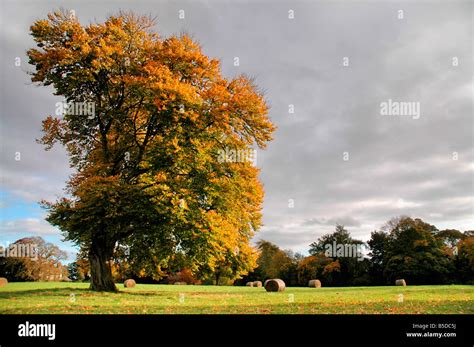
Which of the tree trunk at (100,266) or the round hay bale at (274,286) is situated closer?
the tree trunk at (100,266)

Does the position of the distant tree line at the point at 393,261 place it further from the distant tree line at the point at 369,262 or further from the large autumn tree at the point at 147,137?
the large autumn tree at the point at 147,137

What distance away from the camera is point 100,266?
26.3 m

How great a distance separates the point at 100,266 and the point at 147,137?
29.9 feet

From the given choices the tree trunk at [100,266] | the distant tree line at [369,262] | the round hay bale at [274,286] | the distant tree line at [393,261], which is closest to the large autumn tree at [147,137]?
the tree trunk at [100,266]

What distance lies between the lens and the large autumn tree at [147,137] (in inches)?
928

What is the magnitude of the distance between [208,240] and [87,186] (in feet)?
25.7

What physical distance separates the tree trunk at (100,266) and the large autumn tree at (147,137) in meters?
0.07

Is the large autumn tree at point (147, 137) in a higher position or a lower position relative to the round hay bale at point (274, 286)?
higher

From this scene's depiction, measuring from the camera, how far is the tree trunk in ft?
85.4

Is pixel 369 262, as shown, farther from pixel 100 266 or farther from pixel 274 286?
pixel 100 266

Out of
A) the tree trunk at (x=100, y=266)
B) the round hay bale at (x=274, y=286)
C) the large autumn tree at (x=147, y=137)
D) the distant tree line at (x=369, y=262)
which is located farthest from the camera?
the distant tree line at (x=369, y=262)

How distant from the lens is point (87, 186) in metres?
23.4

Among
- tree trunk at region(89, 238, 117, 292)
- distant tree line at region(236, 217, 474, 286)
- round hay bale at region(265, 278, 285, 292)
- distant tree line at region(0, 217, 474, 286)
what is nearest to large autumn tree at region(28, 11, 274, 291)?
tree trunk at region(89, 238, 117, 292)
